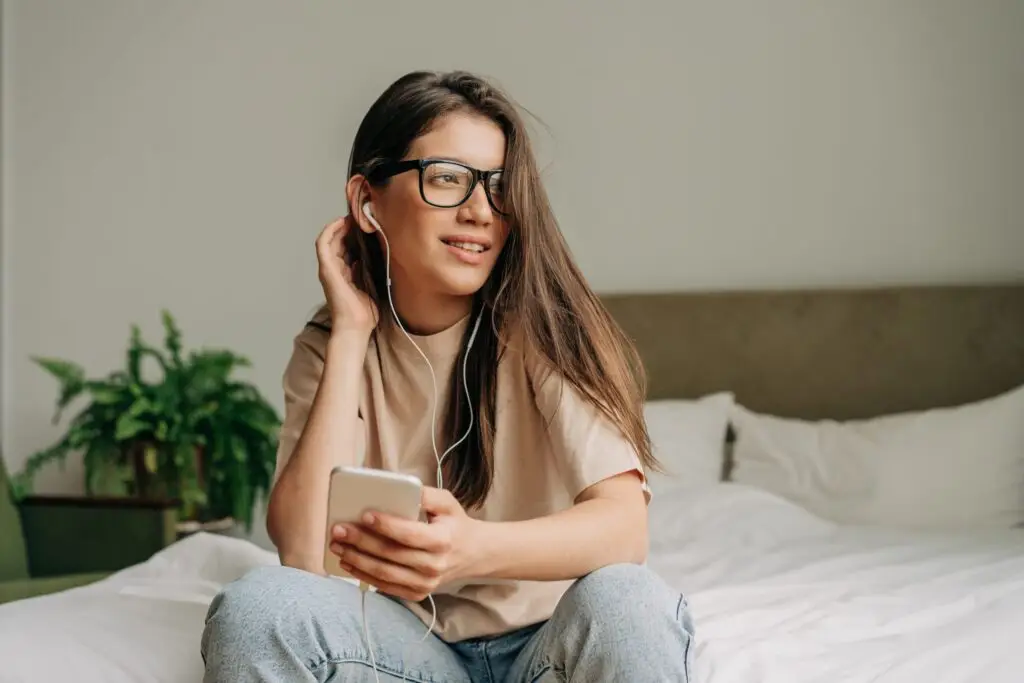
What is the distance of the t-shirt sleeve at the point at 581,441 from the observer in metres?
1.31

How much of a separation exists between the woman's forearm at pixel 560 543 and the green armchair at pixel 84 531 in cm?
163

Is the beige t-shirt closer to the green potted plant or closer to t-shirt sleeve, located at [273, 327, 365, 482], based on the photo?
t-shirt sleeve, located at [273, 327, 365, 482]

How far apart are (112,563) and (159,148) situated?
154 centimetres

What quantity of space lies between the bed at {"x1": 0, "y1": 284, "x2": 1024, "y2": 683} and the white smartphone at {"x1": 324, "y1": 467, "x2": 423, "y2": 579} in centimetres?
46

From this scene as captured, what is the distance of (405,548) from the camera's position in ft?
3.52

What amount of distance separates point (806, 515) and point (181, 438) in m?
1.65

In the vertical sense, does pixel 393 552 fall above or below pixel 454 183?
below

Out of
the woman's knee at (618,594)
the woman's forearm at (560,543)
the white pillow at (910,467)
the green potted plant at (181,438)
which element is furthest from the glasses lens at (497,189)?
the green potted plant at (181,438)

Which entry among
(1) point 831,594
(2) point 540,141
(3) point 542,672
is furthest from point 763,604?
(2) point 540,141

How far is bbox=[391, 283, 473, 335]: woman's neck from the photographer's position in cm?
152

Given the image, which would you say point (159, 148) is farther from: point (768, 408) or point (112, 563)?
point (768, 408)


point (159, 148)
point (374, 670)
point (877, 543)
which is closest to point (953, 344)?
point (877, 543)

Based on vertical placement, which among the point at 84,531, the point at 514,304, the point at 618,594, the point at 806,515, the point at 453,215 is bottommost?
the point at 84,531

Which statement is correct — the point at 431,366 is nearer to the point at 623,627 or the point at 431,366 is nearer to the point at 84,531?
the point at 623,627
